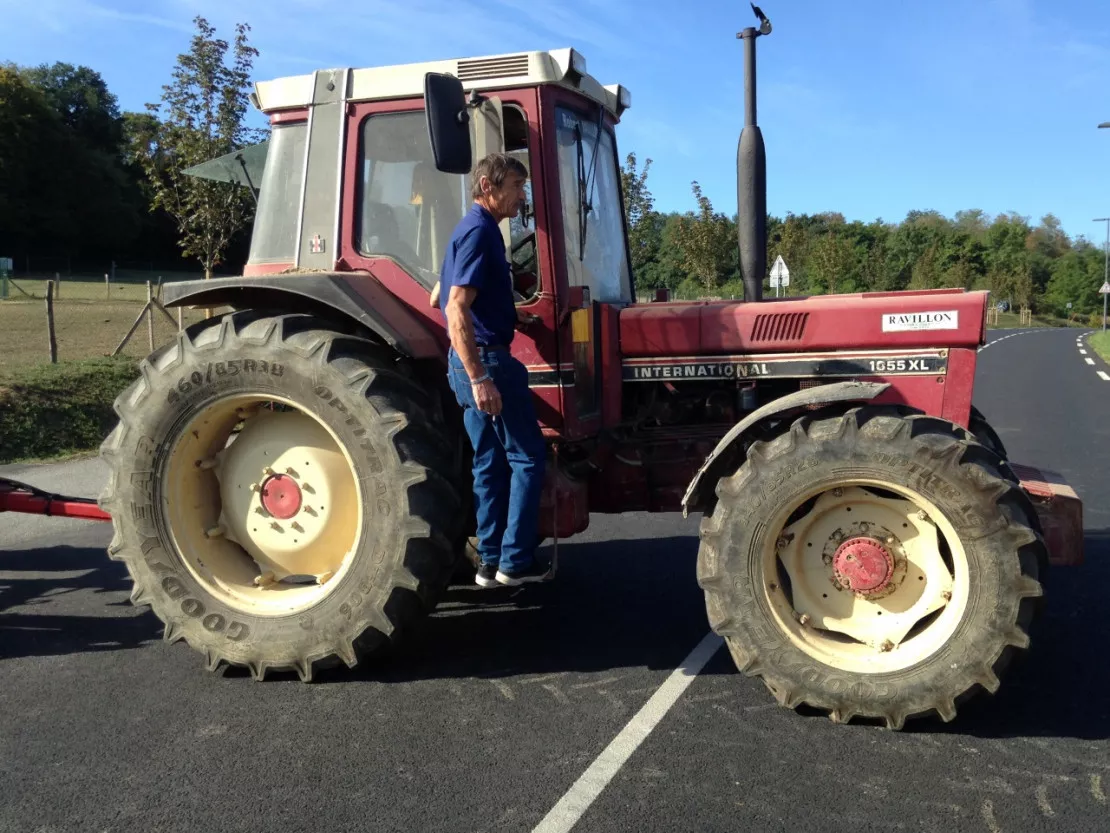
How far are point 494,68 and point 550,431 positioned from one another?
5.01 ft

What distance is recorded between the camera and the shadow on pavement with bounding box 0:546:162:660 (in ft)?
14.6

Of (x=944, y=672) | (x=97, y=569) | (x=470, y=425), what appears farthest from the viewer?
(x=97, y=569)

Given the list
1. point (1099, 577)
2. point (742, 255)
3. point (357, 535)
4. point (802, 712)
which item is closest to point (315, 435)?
point (357, 535)

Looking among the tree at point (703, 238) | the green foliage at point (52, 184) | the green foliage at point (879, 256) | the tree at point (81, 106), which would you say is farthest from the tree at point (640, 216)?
the tree at point (81, 106)

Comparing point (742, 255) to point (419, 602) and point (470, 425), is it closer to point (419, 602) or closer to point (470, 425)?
point (470, 425)

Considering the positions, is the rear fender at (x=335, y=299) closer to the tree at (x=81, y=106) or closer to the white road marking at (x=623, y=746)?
the white road marking at (x=623, y=746)

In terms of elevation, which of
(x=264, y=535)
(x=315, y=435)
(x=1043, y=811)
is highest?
(x=315, y=435)

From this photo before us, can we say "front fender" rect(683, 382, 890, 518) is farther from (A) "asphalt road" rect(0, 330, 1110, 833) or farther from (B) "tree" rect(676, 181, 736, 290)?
(B) "tree" rect(676, 181, 736, 290)

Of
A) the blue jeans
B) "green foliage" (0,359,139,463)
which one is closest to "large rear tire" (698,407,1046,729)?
the blue jeans

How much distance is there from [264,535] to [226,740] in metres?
0.97

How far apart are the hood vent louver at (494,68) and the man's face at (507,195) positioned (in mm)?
524

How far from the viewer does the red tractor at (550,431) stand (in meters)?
3.37

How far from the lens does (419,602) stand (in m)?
3.79

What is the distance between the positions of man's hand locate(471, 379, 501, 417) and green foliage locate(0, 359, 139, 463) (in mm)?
7697
